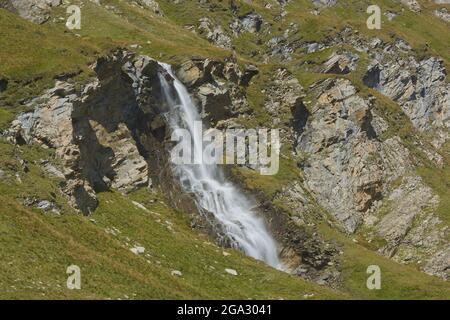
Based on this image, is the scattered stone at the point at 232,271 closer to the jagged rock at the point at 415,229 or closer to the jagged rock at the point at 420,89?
the jagged rock at the point at 415,229

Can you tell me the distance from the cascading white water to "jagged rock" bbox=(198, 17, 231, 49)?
64.8m

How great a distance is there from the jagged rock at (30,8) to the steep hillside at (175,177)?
30 cm

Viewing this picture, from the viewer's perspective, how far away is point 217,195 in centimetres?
6488

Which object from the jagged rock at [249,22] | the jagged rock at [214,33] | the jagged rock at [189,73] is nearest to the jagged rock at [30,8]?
the jagged rock at [189,73]

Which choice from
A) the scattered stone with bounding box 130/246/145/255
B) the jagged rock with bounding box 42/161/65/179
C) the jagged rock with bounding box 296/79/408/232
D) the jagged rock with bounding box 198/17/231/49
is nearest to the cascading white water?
the jagged rock with bounding box 296/79/408/232

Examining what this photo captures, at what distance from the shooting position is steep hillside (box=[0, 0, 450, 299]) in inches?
1604

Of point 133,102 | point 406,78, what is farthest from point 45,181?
point 406,78

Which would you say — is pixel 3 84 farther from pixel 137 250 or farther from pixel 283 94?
pixel 283 94

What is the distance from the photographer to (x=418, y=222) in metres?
73.8

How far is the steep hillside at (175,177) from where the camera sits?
40.8 meters

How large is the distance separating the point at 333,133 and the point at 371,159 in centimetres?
568

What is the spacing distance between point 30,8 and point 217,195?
3970 cm

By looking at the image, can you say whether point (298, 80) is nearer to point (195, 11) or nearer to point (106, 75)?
point (106, 75)
